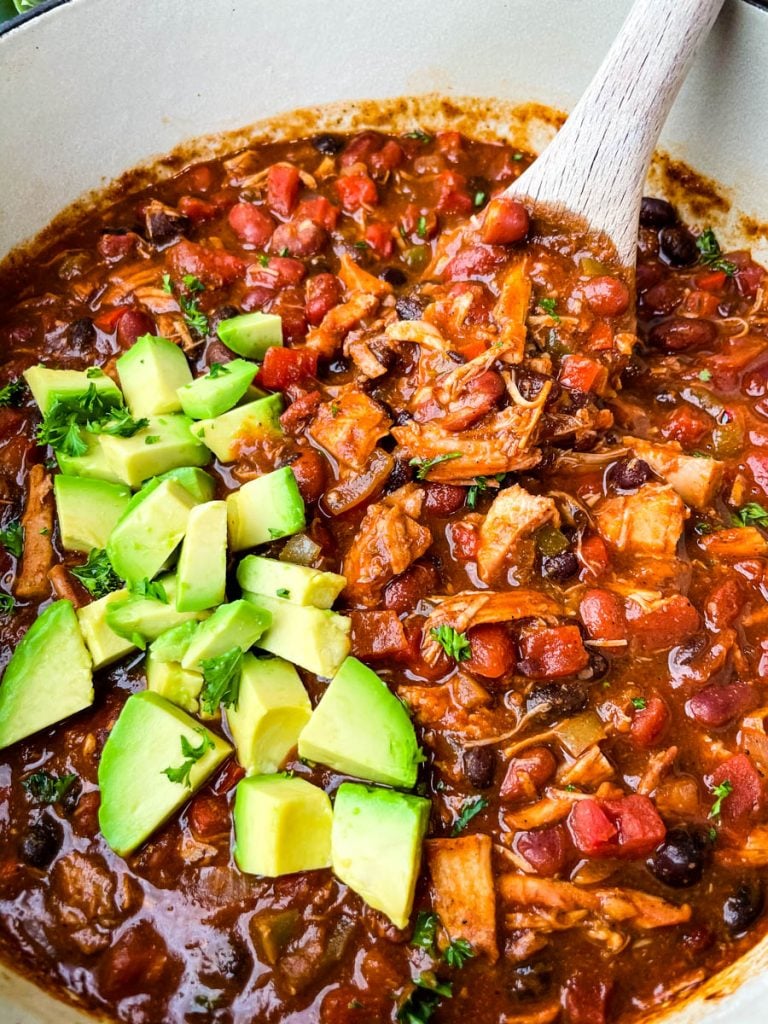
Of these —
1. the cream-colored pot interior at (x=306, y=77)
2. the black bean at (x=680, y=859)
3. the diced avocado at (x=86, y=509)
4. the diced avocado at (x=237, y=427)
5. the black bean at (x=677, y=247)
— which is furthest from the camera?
the black bean at (x=677, y=247)

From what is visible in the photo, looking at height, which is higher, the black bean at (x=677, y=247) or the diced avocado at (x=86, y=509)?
the diced avocado at (x=86, y=509)

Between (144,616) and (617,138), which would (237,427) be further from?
(617,138)

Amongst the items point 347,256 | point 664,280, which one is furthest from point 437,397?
point 664,280

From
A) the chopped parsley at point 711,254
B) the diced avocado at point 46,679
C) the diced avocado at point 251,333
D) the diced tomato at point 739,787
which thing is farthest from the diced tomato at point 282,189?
the diced tomato at point 739,787

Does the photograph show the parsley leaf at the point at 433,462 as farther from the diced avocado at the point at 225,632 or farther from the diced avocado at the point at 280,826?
the diced avocado at the point at 280,826

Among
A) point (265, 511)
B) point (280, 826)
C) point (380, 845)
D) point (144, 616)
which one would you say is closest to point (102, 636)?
point (144, 616)

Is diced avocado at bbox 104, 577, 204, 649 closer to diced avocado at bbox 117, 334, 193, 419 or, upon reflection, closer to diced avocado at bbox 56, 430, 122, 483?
diced avocado at bbox 56, 430, 122, 483
